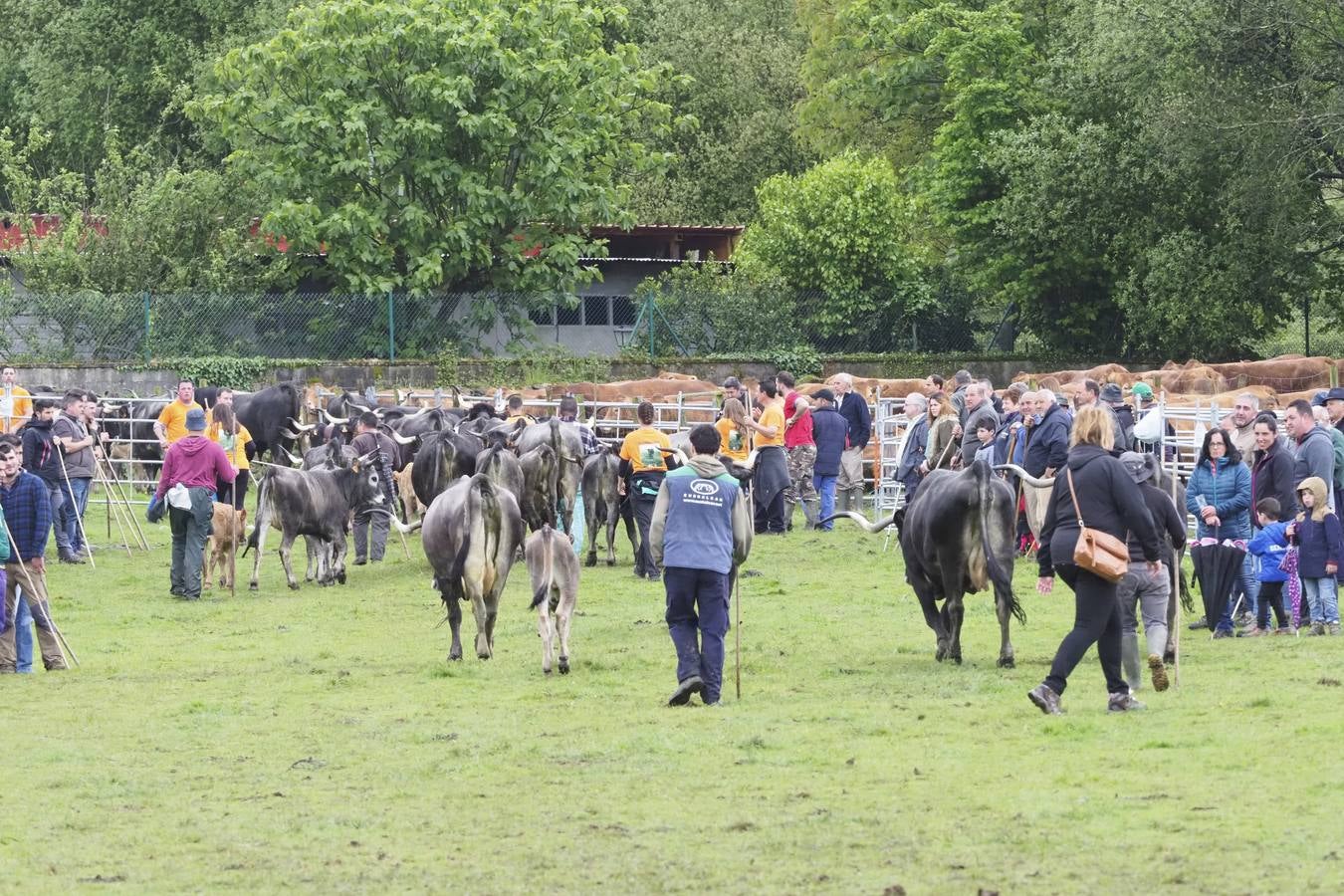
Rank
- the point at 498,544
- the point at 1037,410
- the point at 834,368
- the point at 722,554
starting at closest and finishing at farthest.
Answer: the point at 722,554, the point at 498,544, the point at 1037,410, the point at 834,368

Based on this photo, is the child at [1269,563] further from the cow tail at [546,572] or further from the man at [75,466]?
the man at [75,466]

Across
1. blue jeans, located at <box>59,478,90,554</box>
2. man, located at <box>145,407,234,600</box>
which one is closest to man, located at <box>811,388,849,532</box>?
man, located at <box>145,407,234,600</box>

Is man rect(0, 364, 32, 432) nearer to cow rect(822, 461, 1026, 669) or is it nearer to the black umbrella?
cow rect(822, 461, 1026, 669)

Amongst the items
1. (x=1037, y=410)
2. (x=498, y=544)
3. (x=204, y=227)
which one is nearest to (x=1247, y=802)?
→ (x=498, y=544)

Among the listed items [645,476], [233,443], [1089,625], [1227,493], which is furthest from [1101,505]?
[233,443]

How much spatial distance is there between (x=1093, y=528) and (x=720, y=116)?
52430 millimetres

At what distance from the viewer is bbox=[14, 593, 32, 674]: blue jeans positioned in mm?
15008

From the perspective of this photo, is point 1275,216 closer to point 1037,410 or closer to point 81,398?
point 1037,410

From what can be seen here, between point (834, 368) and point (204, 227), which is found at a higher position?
point (204, 227)

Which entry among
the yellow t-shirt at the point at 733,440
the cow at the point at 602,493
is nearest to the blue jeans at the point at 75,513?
the cow at the point at 602,493

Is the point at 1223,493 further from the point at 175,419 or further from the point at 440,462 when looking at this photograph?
the point at 175,419

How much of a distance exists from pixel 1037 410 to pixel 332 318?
21.0m

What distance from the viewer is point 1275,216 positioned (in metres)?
37.4

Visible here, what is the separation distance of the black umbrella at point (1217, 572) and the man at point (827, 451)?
8.74m
